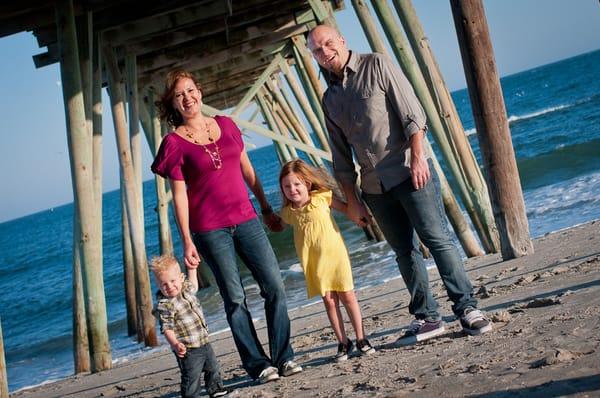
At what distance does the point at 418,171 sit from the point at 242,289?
1092 millimetres

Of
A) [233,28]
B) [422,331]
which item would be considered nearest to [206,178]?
[422,331]

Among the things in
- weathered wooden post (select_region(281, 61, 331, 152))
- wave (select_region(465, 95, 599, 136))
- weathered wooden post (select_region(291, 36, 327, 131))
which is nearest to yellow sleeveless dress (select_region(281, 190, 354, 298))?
weathered wooden post (select_region(291, 36, 327, 131))

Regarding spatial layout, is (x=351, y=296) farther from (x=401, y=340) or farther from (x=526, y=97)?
(x=526, y=97)

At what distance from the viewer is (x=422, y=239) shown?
421cm

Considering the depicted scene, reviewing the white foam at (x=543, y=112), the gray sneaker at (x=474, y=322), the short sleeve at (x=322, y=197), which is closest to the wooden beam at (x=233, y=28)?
the short sleeve at (x=322, y=197)

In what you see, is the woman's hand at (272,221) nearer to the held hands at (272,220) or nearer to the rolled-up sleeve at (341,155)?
the held hands at (272,220)

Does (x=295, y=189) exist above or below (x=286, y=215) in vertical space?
above

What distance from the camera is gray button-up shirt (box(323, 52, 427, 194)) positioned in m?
Result: 4.08

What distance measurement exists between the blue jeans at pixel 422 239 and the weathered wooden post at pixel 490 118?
5.65 feet

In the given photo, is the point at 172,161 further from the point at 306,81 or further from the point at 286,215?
the point at 306,81

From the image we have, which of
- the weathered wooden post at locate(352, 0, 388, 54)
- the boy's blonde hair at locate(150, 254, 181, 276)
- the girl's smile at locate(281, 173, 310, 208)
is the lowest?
the boy's blonde hair at locate(150, 254, 181, 276)

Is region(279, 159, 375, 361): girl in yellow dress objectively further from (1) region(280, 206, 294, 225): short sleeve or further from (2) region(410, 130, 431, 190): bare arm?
(2) region(410, 130, 431, 190): bare arm

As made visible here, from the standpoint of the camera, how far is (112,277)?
81.4 ft

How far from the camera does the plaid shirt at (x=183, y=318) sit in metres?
4.26
